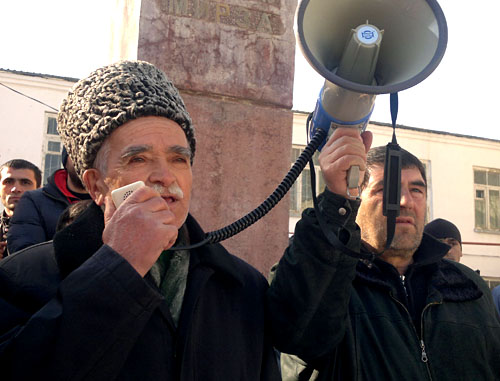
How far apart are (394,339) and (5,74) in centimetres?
1505

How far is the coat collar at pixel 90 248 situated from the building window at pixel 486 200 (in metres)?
18.5

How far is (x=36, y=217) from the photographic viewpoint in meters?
3.04

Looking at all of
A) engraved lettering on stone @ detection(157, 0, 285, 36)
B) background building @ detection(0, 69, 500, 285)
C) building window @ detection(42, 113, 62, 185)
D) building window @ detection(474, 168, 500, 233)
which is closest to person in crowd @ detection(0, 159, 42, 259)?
engraved lettering on stone @ detection(157, 0, 285, 36)

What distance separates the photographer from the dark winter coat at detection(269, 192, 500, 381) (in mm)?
1760

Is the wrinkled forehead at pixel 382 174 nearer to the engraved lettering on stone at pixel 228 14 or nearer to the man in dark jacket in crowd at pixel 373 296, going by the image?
the man in dark jacket in crowd at pixel 373 296

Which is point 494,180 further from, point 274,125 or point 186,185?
point 186,185

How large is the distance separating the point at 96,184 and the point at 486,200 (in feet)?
63.3

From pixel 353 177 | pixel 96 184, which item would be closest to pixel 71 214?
pixel 96 184

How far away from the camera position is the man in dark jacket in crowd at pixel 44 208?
297 cm

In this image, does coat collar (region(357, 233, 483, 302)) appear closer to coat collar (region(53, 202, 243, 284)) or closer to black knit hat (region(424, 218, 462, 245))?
coat collar (region(53, 202, 243, 284))

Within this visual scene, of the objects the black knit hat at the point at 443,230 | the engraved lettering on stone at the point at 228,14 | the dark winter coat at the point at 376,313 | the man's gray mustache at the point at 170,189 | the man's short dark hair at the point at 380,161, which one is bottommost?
the dark winter coat at the point at 376,313

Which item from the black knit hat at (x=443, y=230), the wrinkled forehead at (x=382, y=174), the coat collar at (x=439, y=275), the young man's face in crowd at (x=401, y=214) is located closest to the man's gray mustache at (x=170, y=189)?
the coat collar at (x=439, y=275)

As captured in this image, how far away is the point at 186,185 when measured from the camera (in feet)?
5.76

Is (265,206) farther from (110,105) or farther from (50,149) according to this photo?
(50,149)
